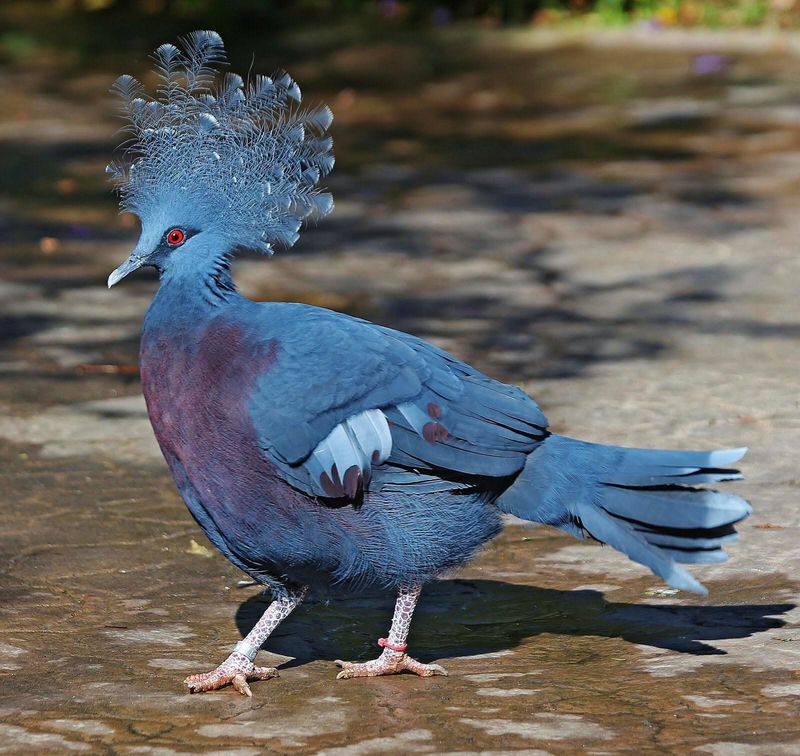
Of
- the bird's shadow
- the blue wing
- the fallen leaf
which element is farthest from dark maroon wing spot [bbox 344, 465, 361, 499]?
the fallen leaf

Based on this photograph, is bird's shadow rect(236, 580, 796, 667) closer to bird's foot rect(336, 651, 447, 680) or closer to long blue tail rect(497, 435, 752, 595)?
bird's foot rect(336, 651, 447, 680)

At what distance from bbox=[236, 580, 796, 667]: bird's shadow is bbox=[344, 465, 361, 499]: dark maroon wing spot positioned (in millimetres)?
574

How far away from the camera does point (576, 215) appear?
7.77 metres

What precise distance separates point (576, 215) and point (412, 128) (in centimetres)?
225

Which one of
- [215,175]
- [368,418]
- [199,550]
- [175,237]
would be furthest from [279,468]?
[199,550]

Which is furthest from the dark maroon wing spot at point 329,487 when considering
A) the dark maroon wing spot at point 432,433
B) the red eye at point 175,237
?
the red eye at point 175,237

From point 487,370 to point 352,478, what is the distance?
2.38m

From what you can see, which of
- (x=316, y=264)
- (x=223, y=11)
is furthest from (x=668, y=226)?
(x=223, y=11)

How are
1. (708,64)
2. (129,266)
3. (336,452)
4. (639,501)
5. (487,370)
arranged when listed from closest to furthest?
(336,452) → (639,501) → (129,266) → (487,370) → (708,64)

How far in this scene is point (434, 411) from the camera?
11.5 feet

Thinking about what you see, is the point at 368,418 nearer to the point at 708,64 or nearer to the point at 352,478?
the point at 352,478

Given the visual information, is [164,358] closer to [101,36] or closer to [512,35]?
[512,35]

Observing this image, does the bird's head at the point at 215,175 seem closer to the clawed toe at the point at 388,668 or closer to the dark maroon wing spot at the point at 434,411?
the dark maroon wing spot at the point at 434,411

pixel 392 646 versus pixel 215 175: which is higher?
pixel 215 175
